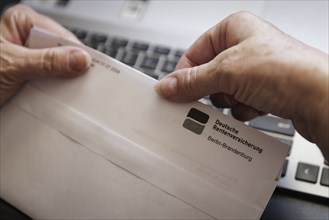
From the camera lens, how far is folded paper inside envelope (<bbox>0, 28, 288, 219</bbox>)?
40 cm

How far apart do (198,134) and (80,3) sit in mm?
387

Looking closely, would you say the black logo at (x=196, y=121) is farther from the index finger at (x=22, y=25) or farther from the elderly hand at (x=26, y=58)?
the index finger at (x=22, y=25)

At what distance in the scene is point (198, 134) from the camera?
41 centimetres

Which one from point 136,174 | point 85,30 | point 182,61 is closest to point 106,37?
point 85,30

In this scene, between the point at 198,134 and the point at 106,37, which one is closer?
the point at 198,134

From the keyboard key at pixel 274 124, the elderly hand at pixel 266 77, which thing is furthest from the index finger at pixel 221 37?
the keyboard key at pixel 274 124

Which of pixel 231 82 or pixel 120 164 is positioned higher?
pixel 231 82

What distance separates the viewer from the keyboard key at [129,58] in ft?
1.94

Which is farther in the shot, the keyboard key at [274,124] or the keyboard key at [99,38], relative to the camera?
the keyboard key at [99,38]

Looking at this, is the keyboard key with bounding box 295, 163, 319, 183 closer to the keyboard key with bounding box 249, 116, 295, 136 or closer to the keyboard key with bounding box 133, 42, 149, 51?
the keyboard key with bounding box 249, 116, 295, 136

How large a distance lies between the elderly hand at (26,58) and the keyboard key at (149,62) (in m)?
0.13

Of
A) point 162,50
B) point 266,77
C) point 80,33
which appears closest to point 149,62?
point 162,50

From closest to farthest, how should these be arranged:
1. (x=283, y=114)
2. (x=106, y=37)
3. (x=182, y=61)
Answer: (x=283, y=114) → (x=182, y=61) → (x=106, y=37)

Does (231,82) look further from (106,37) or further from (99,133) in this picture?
(106,37)
